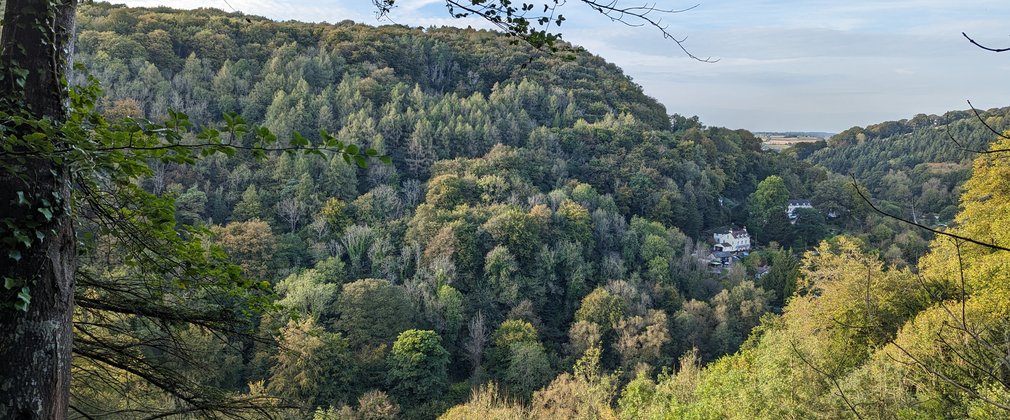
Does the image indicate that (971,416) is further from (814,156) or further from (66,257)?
(814,156)

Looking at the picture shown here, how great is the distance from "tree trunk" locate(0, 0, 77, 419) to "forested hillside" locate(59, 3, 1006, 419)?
31cm

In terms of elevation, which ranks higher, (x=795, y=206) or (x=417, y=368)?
(x=795, y=206)

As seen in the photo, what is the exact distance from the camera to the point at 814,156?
69.3 metres

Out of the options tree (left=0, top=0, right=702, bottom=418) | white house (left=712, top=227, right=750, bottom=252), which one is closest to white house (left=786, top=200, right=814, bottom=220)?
white house (left=712, top=227, right=750, bottom=252)

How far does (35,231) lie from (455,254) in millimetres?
21546

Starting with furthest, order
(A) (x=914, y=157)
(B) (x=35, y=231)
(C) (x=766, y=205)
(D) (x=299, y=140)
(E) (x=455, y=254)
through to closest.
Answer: (A) (x=914, y=157)
(C) (x=766, y=205)
(E) (x=455, y=254)
(B) (x=35, y=231)
(D) (x=299, y=140)

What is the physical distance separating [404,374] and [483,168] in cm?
1507

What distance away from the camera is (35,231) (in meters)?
1.63

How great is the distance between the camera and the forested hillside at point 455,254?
2.93m

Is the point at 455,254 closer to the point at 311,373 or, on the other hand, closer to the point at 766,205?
the point at 311,373

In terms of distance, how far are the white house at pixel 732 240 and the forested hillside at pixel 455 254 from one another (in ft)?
2.58

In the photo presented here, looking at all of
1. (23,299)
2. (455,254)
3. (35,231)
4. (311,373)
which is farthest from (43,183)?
(455,254)

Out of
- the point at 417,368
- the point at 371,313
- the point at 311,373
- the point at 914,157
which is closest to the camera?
the point at 311,373

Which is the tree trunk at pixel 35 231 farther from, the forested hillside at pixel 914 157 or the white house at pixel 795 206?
the white house at pixel 795 206
